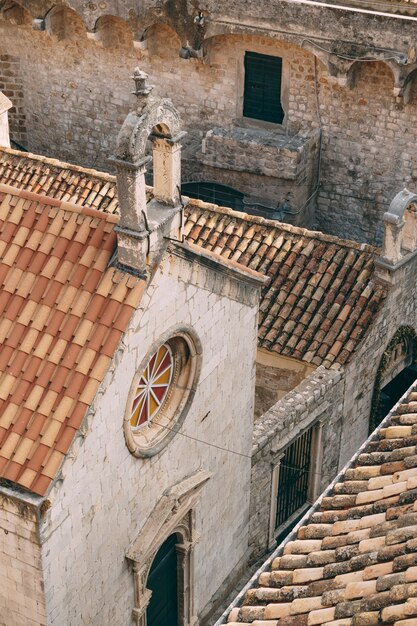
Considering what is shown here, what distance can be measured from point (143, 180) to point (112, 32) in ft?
43.6

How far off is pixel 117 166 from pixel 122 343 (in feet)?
5.94

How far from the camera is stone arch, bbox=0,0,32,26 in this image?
2353 cm

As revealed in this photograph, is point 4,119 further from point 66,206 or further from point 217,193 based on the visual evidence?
point 66,206

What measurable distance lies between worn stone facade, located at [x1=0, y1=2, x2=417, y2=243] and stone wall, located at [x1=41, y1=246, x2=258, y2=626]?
8.45 m

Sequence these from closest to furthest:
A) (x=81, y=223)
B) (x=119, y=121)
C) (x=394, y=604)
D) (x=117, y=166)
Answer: (x=394, y=604), (x=117, y=166), (x=81, y=223), (x=119, y=121)

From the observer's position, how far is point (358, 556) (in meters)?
8.52

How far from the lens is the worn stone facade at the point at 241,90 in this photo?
20.5 meters

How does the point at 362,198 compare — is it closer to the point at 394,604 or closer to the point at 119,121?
the point at 119,121

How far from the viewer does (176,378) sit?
12.8 metres

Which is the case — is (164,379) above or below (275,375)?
below

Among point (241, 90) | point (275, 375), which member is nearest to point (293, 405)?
point (275, 375)

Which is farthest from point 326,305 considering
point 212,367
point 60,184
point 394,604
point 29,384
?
point 394,604

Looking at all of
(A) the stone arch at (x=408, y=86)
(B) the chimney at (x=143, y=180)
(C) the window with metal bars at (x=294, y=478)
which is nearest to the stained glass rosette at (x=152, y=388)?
(B) the chimney at (x=143, y=180)

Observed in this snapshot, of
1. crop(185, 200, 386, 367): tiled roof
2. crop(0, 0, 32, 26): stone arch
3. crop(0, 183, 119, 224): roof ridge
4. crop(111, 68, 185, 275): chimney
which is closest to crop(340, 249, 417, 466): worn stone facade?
crop(185, 200, 386, 367): tiled roof
